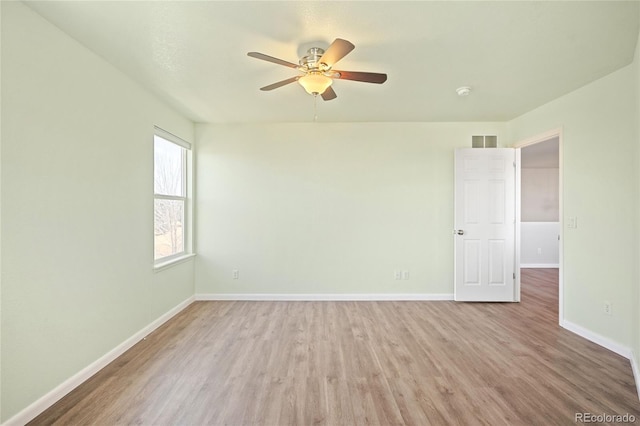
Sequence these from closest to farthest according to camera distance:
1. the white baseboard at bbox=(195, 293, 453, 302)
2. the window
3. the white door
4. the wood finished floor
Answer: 1. the wood finished floor
2. the window
3. the white door
4. the white baseboard at bbox=(195, 293, 453, 302)

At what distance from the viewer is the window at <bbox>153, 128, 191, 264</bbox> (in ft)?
10.6

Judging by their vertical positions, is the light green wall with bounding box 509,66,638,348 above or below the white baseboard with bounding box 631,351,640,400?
above

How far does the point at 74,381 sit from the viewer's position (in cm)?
201

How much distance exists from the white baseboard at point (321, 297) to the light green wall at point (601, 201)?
59.5 inches

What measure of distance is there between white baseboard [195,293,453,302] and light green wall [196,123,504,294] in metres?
0.06

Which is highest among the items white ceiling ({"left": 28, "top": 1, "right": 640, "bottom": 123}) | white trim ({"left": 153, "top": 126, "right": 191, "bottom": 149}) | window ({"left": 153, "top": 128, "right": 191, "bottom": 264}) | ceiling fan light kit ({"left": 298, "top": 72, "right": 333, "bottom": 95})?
white ceiling ({"left": 28, "top": 1, "right": 640, "bottom": 123})

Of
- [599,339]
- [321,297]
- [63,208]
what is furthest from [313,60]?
[599,339]

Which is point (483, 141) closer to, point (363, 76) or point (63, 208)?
point (363, 76)

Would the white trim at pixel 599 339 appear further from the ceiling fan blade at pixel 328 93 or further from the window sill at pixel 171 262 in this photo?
the window sill at pixel 171 262

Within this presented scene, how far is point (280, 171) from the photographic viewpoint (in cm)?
397

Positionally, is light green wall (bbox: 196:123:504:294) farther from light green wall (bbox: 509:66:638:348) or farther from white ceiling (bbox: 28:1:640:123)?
light green wall (bbox: 509:66:638:348)

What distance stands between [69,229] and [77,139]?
670mm

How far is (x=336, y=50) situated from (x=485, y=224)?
328 centimetres

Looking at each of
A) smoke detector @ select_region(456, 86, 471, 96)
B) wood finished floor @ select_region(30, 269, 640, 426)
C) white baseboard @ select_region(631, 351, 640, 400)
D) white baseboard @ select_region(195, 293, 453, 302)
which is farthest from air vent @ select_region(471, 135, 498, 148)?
white baseboard @ select_region(631, 351, 640, 400)
